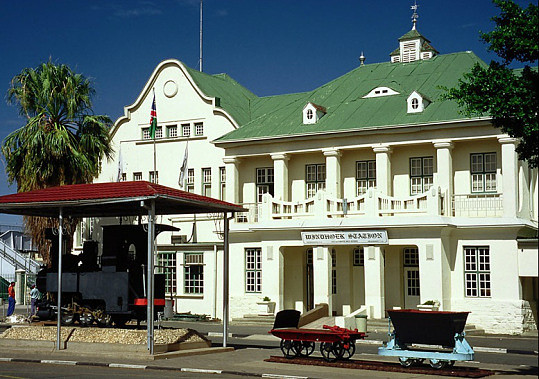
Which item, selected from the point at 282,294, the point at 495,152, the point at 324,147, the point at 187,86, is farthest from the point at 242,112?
the point at 495,152

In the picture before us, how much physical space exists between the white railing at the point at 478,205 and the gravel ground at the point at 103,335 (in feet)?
48.6

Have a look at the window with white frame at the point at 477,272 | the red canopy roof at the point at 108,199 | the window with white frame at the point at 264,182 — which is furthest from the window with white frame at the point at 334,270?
the red canopy roof at the point at 108,199

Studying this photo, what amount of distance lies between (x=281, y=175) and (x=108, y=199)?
17.4 metres

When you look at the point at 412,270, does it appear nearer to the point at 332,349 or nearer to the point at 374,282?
the point at 374,282

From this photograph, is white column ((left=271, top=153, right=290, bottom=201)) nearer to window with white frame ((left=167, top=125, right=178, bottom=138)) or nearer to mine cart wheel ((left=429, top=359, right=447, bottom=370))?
window with white frame ((left=167, top=125, right=178, bottom=138))

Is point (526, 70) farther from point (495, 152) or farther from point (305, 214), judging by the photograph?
point (305, 214)

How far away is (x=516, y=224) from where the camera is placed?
3155cm

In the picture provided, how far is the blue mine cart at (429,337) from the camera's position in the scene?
704 inches

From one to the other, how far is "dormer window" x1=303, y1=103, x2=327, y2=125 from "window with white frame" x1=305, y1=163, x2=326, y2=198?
2.00 metres

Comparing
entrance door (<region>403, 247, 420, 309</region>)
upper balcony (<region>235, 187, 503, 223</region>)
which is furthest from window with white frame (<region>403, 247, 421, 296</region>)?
upper balcony (<region>235, 187, 503, 223</region>)

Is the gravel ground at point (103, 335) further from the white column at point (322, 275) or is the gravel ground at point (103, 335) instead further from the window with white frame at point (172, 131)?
the window with white frame at point (172, 131)

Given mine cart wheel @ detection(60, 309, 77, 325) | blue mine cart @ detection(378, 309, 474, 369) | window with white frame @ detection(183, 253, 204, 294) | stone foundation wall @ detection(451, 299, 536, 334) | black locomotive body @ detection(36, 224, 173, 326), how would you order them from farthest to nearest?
window with white frame @ detection(183, 253, 204, 294)
stone foundation wall @ detection(451, 299, 536, 334)
mine cart wheel @ detection(60, 309, 77, 325)
black locomotive body @ detection(36, 224, 173, 326)
blue mine cart @ detection(378, 309, 474, 369)

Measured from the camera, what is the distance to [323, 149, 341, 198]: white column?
119 ft

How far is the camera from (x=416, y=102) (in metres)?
34.9
